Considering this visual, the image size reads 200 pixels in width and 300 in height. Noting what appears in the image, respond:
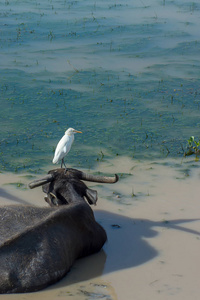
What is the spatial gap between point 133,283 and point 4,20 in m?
16.5

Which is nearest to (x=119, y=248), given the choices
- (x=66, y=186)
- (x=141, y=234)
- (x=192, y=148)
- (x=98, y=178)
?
(x=141, y=234)

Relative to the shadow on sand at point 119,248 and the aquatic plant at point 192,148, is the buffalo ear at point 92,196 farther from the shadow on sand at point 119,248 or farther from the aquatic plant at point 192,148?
the aquatic plant at point 192,148

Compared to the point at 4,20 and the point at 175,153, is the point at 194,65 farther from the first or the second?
the point at 4,20

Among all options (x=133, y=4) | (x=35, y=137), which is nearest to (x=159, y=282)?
(x=35, y=137)

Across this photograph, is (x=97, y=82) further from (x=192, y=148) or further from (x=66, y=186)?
(x=66, y=186)

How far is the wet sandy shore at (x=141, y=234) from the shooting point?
6.21m

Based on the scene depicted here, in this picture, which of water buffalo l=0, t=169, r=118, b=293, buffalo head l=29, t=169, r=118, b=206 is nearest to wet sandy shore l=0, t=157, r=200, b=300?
water buffalo l=0, t=169, r=118, b=293

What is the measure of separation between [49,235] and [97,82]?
8624 millimetres

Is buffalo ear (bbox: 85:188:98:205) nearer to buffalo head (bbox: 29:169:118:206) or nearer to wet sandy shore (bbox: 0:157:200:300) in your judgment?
buffalo head (bbox: 29:169:118:206)

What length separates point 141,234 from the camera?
7.52m

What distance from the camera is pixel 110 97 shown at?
1336 centimetres

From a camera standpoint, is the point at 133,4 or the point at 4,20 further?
the point at 133,4

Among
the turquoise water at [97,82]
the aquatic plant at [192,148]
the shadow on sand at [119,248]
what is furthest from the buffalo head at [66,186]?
the aquatic plant at [192,148]

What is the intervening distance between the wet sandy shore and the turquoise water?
831mm
